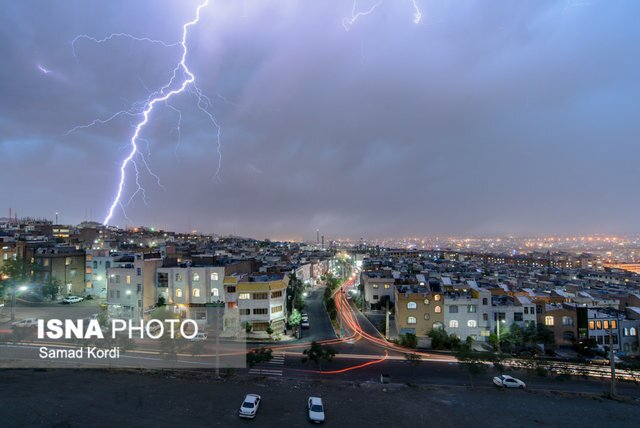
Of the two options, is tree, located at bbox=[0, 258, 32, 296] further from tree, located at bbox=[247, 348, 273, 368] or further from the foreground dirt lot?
tree, located at bbox=[247, 348, 273, 368]

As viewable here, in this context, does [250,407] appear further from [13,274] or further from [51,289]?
[13,274]

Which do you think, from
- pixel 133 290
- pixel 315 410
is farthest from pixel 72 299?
pixel 315 410

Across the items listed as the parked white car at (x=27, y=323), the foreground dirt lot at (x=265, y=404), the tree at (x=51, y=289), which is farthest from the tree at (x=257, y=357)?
the tree at (x=51, y=289)

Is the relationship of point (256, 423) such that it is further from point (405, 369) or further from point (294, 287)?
point (294, 287)

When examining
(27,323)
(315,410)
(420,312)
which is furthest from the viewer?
(420,312)

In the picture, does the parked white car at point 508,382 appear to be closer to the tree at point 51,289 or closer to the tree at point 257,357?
the tree at point 257,357

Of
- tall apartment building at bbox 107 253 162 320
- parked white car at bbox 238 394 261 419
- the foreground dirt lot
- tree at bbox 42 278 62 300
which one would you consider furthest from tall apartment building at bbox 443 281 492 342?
tree at bbox 42 278 62 300

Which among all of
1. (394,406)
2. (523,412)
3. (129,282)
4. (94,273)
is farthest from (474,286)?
(94,273)
